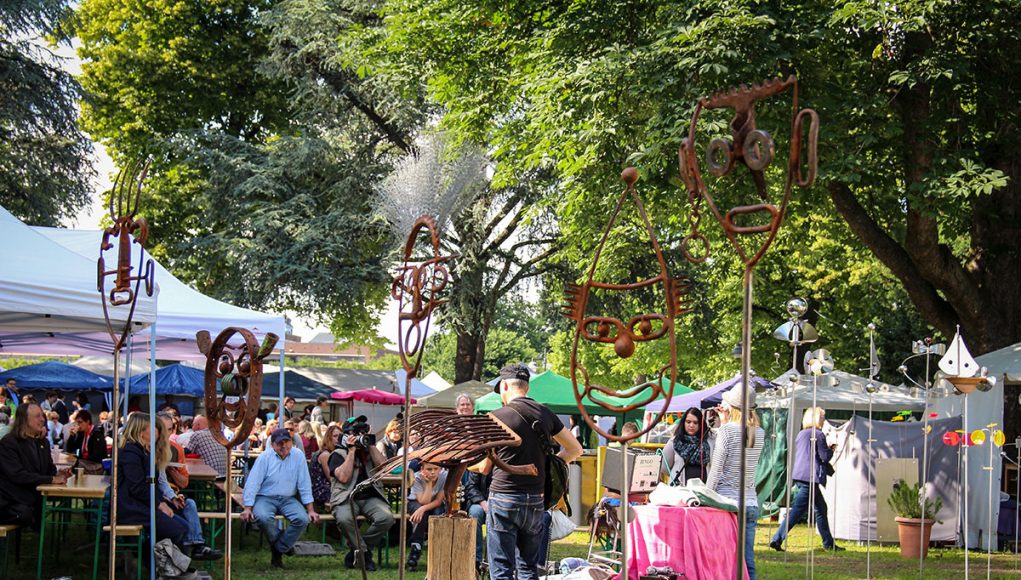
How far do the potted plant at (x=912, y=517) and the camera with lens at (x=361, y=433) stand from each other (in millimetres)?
6930

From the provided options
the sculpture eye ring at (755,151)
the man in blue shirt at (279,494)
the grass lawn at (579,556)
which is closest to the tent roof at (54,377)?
the grass lawn at (579,556)

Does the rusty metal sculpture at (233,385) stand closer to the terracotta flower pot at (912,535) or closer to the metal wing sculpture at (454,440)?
the metal wing sculpture at (454,440)

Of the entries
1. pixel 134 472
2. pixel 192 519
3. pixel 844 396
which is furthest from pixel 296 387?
pixel 134 472

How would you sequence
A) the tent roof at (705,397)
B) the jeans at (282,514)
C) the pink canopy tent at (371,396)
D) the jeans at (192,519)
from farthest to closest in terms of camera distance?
1. the pink canopy tent at (371,396)
2. the tent roof at (705,397)
3. the jeans at (282,514)
4. the jeans at (192,519)

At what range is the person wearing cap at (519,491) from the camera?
23.4 feet

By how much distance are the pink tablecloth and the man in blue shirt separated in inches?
162

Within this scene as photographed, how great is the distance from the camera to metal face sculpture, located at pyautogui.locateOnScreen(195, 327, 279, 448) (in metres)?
5.41

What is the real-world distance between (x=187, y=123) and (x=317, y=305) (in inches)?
287

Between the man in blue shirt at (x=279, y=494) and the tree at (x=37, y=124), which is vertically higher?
the tree at (x=37, y=124)

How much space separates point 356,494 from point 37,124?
1508cm

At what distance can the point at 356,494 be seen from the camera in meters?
12.1

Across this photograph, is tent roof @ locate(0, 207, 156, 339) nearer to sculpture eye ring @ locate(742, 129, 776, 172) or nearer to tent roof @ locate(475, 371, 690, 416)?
sculpture eye ring @ locate(742, 129, 776, 172)

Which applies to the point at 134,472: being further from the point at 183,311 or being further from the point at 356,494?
the point at 356,494

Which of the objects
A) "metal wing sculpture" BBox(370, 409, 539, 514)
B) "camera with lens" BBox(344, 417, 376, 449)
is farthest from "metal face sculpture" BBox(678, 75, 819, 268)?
"camera with lens" BBox(344, 417, 376, 449)
